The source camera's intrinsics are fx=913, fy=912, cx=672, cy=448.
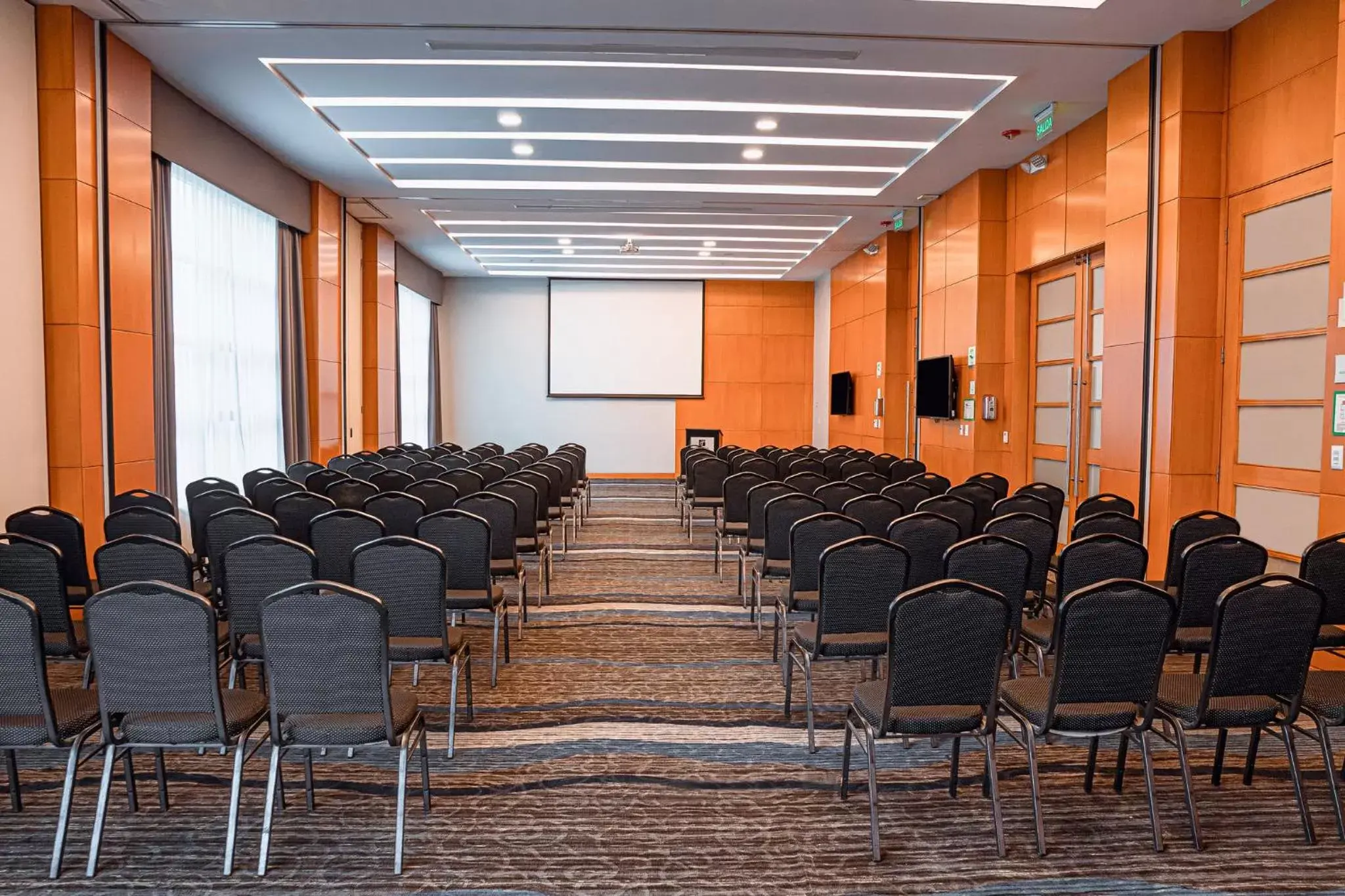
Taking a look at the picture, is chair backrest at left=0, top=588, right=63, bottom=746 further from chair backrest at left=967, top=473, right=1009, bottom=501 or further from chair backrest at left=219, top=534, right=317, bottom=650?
chair backrest at left=967, top=473, right=1009, bottom=501

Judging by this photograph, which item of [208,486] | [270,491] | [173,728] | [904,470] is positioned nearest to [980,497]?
[904,470]

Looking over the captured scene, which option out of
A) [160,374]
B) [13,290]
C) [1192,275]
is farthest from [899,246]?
[13,290]

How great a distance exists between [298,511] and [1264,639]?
543cm

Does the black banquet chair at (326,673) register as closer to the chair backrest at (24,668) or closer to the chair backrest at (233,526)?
the chair backrest at (24,668)

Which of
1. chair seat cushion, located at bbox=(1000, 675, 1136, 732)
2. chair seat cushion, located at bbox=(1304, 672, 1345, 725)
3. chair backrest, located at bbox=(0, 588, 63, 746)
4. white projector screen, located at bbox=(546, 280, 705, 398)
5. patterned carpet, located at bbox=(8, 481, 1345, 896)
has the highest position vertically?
white projector screen, located at bbox=(546, 280, 705, 398)

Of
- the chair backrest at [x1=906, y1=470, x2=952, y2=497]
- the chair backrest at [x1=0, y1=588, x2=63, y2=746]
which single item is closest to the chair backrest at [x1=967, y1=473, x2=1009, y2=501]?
the chair backrest at [x1=906, y1=470, x2=952, y2=497]

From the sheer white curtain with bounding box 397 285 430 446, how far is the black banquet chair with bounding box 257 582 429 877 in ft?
44.4

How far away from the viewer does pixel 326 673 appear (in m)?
3.20

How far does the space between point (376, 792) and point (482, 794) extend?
1.48ft

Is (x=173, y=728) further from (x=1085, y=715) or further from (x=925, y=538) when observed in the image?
(x=925, y=538)

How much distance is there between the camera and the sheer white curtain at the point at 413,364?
17.3 m

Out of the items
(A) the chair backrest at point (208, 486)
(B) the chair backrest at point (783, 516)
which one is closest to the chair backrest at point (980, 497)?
(B) the chair backrest at point (783, 516)

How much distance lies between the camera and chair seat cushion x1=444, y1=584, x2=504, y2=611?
5.32 metres

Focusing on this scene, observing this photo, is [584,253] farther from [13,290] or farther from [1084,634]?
[1084,634]
